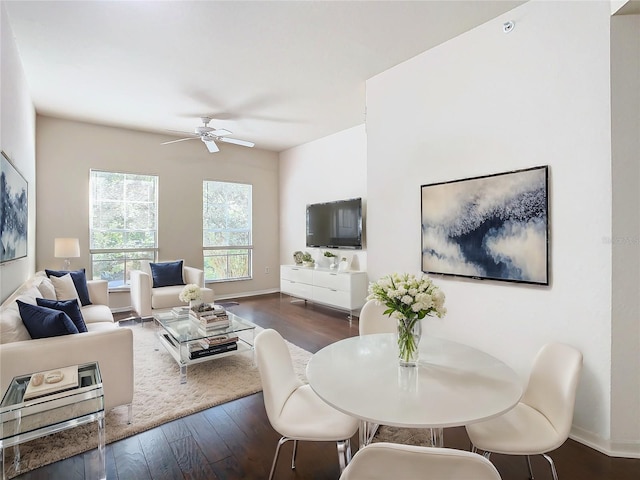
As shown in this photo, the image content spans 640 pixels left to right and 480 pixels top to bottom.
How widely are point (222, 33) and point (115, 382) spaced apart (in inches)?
112

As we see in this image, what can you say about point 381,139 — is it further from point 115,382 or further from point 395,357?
point 115,382

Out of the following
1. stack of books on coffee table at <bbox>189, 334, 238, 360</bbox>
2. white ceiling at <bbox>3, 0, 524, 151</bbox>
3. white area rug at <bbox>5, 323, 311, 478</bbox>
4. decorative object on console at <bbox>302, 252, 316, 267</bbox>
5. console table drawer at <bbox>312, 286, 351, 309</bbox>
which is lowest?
white area rug at <bbox>5, 323, 311, 478</bbox>

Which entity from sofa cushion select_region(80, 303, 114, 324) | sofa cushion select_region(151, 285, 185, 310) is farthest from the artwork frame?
sofa cushion select_region(151, 285, 185, 310)

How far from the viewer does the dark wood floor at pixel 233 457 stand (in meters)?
1.80

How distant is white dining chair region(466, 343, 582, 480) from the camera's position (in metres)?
1.46

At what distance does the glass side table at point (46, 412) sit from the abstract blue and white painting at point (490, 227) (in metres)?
2.64

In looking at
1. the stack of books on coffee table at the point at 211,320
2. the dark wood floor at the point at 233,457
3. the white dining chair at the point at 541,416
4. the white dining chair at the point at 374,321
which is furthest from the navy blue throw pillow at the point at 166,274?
the white dining chair at the point at 541,416

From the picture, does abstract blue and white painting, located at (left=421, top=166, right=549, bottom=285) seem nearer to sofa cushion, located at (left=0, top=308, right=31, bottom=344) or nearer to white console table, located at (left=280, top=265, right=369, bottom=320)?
white console table, located at (left=280, top=265, right=369, bottom=320)

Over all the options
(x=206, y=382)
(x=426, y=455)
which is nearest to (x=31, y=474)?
(x=206, y=382)

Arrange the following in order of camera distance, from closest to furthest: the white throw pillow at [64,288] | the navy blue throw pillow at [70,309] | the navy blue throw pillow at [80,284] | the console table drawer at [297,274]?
the navy blue throw pillow at [70,309] < the white throw pillow at [64,288] < the navy blue throw pillow at [80,284] < the console table drawer at [297,274]

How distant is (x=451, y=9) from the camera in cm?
252

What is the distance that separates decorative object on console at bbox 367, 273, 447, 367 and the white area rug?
1679 millimetres

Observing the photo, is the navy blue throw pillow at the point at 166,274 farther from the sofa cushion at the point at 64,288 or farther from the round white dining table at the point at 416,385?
the round white dining table at the point at 416,385

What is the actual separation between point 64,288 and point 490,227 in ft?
13.9
